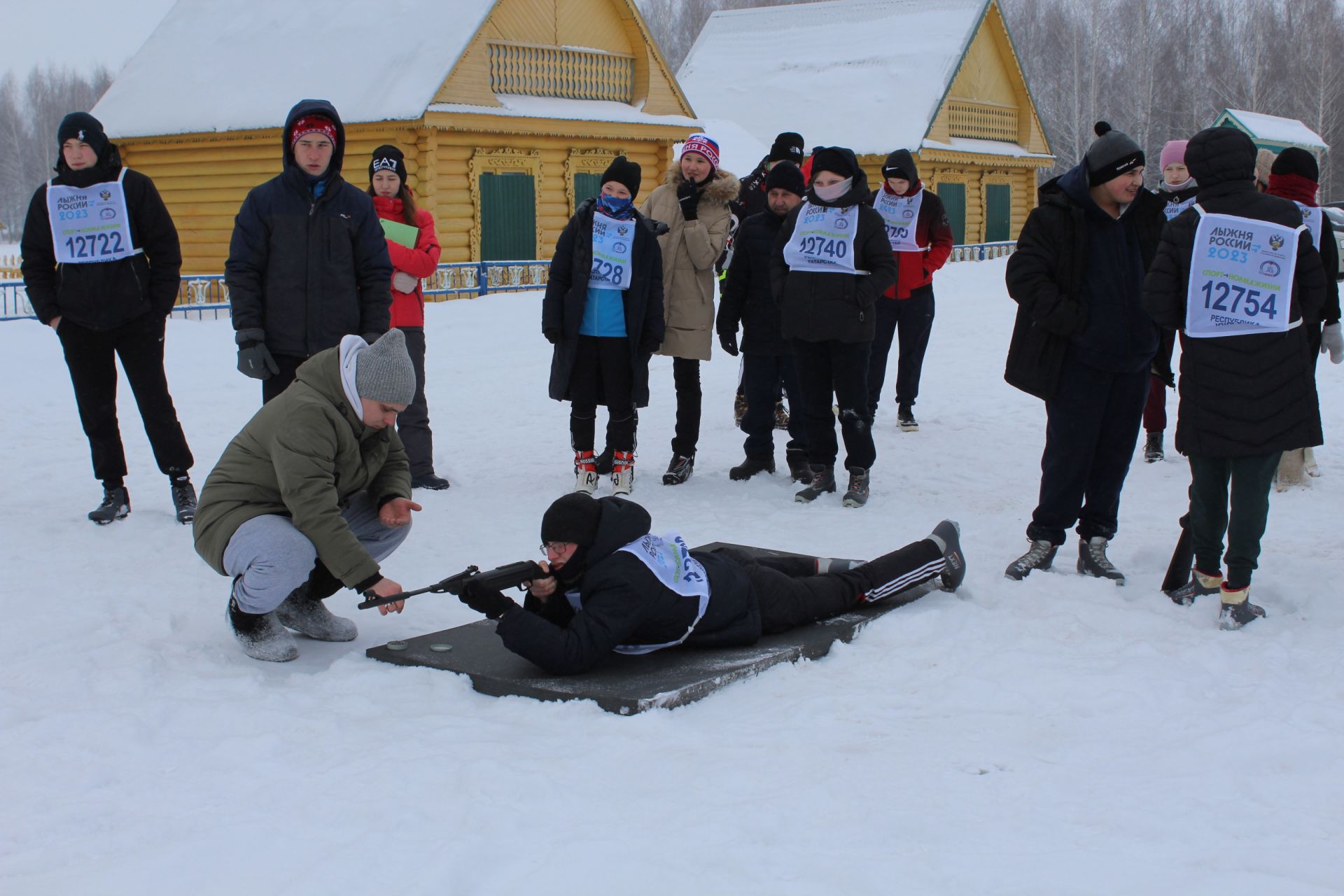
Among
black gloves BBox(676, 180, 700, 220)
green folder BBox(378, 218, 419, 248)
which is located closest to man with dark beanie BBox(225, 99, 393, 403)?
green folder BBox(378, 218, 419, 248)

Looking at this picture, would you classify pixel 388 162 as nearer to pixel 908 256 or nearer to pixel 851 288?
pixel 851 288

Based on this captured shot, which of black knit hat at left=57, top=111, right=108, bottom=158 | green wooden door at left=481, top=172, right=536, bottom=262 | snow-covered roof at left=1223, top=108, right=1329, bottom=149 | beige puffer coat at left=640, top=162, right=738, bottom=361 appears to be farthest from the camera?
snow-covered roof at left=1223, top=108, right=1329, bottom=149

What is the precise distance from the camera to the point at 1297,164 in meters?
5.54

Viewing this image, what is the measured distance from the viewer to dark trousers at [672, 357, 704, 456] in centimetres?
748

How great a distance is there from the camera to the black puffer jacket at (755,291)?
7.32 m

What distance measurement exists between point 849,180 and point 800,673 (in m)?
3.33

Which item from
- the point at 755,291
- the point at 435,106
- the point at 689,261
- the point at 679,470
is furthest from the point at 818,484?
the point at 435,106

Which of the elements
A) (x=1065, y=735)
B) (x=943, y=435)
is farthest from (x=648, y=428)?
(x=1065, y=735)

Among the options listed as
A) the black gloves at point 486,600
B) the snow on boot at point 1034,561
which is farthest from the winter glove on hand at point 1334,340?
the black gloves at point 486,600

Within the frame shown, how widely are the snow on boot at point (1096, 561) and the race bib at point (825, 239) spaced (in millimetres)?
2036

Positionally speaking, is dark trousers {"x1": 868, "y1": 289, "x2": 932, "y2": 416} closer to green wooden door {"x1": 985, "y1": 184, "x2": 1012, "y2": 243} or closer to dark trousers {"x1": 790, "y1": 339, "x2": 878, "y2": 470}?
dark trousers {"x1": 790, "y1": 339, "x2": 878, "y2": 470}

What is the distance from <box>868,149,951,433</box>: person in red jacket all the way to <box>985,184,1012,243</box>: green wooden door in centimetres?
2083

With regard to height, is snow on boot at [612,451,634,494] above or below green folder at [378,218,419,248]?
below

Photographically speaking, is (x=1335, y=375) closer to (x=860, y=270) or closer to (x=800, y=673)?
(x=860, y=270)
